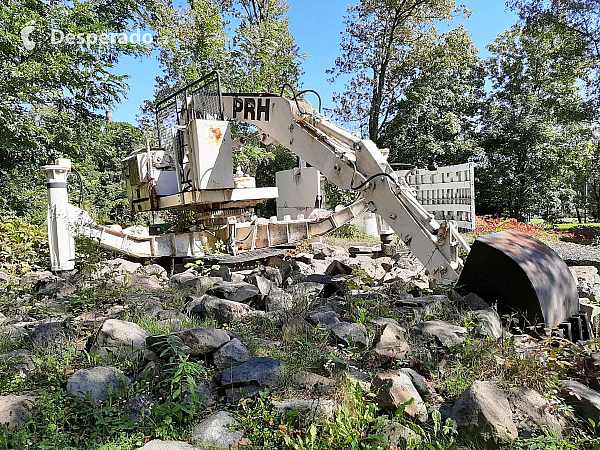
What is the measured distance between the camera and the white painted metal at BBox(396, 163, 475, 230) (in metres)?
10.2

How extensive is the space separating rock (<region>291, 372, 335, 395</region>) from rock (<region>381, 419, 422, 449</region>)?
0.38 metres

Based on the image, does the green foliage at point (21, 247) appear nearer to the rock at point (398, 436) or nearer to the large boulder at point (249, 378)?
the large boulder at point (249, 378)

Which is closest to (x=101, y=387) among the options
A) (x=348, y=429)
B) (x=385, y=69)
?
(x=348, y=429)

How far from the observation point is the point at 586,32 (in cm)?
1504

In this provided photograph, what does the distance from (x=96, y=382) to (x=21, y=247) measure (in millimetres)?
6031

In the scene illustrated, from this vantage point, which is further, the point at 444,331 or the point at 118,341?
the point at 444,331

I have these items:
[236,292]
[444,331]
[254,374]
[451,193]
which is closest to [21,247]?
[236,292]

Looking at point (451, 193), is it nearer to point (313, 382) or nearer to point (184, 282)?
point (184, 282)

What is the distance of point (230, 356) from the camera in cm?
278

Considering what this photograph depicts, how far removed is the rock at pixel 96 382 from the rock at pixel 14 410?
197 millimetres

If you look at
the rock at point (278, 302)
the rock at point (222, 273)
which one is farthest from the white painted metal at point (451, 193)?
the rock at point (278, 302)

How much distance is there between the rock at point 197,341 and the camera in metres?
2.80

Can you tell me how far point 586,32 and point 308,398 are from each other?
17264mm

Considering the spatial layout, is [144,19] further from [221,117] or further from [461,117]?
[461,117]
